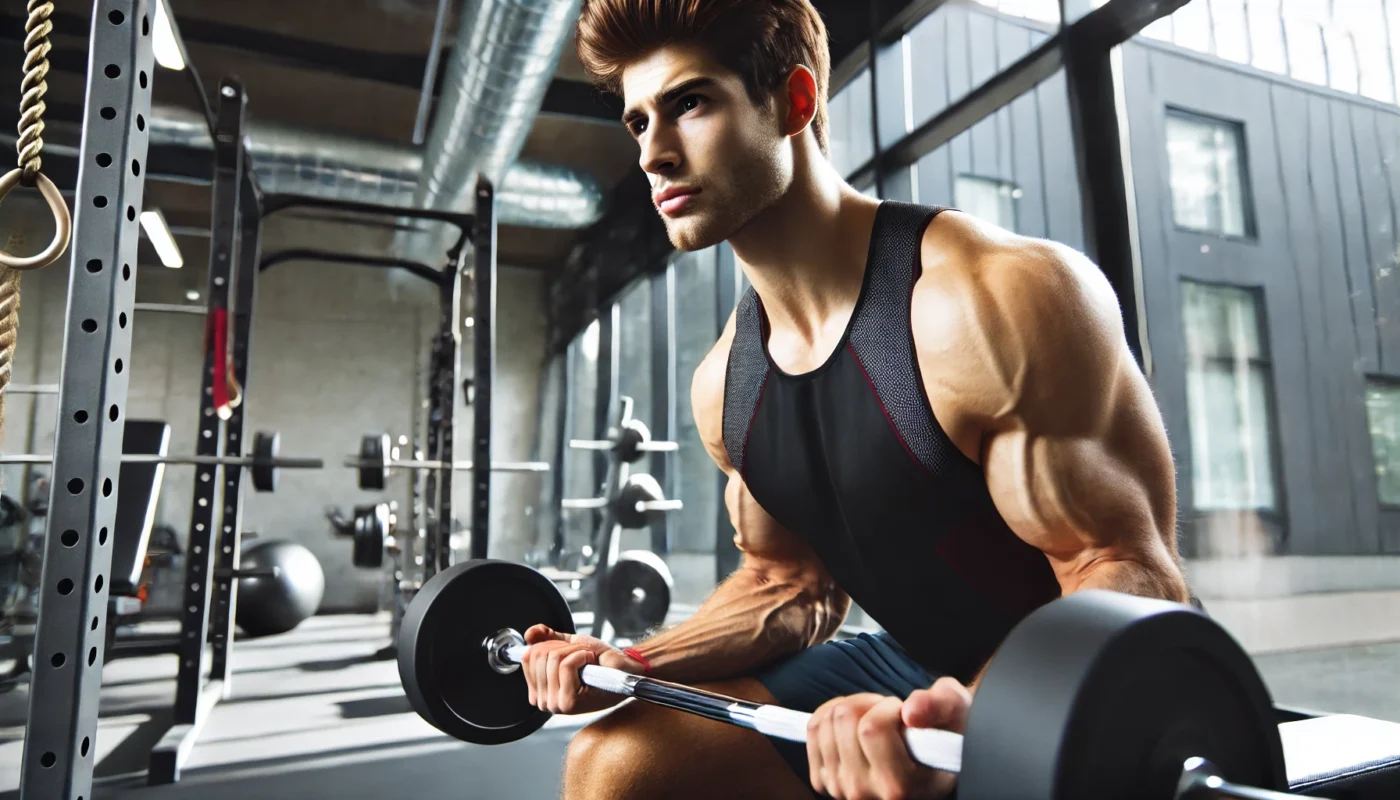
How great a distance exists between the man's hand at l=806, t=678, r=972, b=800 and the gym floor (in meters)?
1.58

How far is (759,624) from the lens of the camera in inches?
46.8

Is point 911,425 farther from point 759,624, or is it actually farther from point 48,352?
point 48,352

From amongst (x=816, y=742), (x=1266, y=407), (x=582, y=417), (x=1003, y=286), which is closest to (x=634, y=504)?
(x=582, y=417)

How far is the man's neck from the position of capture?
3.49 feet

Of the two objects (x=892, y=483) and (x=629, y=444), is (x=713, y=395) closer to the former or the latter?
(x=892, y=483)

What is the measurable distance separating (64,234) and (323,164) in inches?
149

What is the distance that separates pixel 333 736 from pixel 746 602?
6.61ft

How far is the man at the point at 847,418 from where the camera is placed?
89cm

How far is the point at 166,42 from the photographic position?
5.80ft

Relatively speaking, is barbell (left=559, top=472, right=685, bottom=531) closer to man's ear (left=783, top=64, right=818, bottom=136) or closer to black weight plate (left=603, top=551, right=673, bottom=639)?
black weight plate (left=603, top=551, right=673, bottom=639)

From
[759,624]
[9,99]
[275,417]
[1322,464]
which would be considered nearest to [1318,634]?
[1322,464]

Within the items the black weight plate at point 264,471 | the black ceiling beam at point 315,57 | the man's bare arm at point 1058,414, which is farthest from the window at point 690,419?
the man's bare arm at point 1058,414

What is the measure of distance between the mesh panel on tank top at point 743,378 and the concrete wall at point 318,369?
3890 mm

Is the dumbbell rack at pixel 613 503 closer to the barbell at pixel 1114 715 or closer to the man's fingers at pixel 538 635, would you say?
the man's fingers at pixel 538 635
